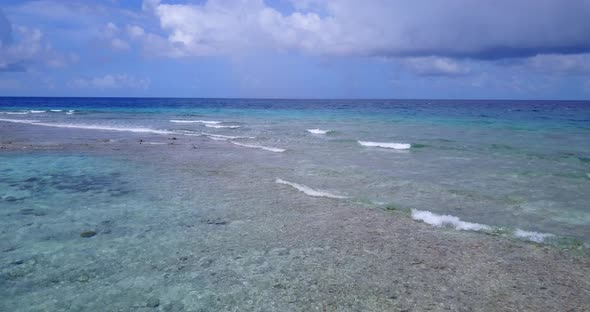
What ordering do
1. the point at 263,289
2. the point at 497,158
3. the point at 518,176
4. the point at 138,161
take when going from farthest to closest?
the point at 497,158, the point at 138,161, the point at 518,176, the point at 263,289

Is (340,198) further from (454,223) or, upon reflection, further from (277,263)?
(277,263)

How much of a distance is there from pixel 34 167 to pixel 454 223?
1436 centimetres

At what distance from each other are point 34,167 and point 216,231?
10.4 meters

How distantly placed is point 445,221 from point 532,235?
66.0 inches

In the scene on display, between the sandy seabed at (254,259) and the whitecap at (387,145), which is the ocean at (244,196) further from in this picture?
the whitecap at (387,145)

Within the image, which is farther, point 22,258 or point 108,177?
point 108,177

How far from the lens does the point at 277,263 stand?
6.44 m

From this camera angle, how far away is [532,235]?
7996 mm

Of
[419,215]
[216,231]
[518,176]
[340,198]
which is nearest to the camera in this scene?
[216,231]

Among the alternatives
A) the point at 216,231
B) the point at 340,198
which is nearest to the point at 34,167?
the point at 216,231

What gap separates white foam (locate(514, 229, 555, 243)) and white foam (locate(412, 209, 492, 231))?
Answer: 56 cm

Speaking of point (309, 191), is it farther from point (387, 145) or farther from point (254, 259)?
point (387, 145)

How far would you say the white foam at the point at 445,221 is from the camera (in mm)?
8414

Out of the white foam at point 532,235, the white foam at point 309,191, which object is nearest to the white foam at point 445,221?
the white foam at point 532,235
